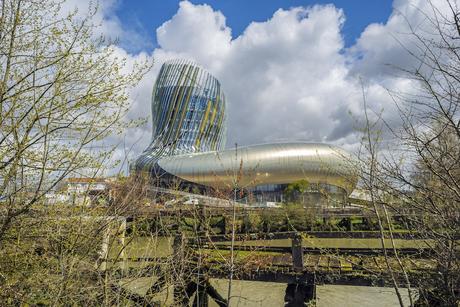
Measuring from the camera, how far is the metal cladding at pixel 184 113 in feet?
202

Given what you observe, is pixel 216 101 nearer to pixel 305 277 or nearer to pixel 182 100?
pixel 182 100

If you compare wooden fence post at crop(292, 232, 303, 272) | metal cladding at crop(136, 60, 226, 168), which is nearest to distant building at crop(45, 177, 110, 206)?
wooden fence post at crop(292, 232, 303, 272)

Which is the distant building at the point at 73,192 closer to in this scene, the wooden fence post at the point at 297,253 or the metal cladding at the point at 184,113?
the wooden fence post at the point at 297,253

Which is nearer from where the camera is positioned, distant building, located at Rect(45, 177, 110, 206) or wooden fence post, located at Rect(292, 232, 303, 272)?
distant building, located at Rect(45, 177, 110, 206)

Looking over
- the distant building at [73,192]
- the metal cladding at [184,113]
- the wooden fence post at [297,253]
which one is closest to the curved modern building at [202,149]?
the metal cladding at [184,113]

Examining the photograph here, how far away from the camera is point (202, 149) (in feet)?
208

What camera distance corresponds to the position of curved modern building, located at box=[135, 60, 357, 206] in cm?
5150

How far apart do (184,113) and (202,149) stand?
7.05 metres

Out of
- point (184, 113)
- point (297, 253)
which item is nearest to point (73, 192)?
point (297, 253)

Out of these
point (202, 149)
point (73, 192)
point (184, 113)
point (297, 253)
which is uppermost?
point (184, 113)

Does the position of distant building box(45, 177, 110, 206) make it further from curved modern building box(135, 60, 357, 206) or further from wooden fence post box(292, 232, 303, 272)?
curved modern building box(135, 60, 357, 206)

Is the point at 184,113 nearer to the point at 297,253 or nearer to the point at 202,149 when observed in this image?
the point at 202,149

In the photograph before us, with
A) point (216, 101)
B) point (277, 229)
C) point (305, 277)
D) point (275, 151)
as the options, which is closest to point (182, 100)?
point (216, 101)

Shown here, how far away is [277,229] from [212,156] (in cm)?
3436
